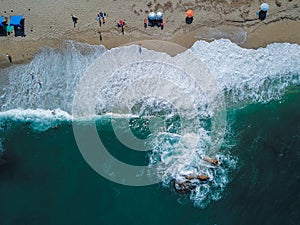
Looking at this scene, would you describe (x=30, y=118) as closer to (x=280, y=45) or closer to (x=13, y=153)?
(x=13, y=153)

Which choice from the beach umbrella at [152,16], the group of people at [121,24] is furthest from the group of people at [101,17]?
the beach umbrella at [152,16]

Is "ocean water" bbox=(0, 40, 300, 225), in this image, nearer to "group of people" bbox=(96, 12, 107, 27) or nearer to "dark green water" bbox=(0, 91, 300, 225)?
"dark green water" bbox=(0, 91, 300, 225)

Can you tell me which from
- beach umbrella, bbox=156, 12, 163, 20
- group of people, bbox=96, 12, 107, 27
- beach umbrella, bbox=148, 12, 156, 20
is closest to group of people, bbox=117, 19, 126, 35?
group of people, bbox=96, 12, 107, 27

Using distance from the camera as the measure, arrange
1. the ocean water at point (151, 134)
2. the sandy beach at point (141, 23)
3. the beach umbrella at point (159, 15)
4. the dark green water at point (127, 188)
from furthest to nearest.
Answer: the sandy beach at point (141, 23), the beach umbrella at point (159, 15), the ocean water at point (151, 134), the dark green water at point (127, 188)

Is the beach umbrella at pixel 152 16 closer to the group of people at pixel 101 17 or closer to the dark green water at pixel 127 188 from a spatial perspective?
the group of people at pixel 101 17

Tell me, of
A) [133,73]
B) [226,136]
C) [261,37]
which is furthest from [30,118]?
[261,37]

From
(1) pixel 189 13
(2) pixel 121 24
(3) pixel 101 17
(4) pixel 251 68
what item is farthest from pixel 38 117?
(4) pixel 251 68
